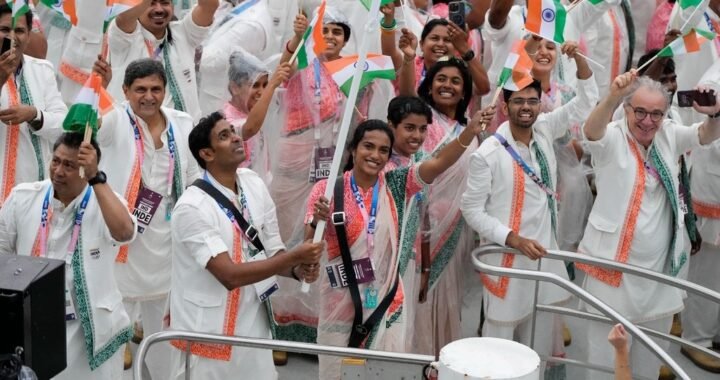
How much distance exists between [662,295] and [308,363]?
205 centimetres

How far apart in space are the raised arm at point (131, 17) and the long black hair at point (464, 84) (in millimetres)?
1608

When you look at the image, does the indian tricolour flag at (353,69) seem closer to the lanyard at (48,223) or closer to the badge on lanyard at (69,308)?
the lanyard at (48,223)

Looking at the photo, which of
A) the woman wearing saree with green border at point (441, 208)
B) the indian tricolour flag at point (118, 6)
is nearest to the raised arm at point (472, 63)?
the woman wearing saree with green border at point (441, 208)

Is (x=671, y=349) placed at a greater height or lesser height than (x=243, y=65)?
lesser

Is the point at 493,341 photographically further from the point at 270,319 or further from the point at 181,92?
the point at 181,92

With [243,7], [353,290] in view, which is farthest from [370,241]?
[243,7]

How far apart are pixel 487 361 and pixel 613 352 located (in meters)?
2.70

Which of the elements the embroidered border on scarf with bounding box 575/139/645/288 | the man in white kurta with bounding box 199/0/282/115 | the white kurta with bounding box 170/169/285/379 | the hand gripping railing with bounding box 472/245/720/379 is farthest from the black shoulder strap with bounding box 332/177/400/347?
the man in white kurta with bounding box 199/0/282/115

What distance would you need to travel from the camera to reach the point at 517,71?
648 centimetres

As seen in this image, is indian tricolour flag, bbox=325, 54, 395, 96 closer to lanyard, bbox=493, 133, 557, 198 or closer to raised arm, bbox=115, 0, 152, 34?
lanyard, bbox=493, 133, 557, 198

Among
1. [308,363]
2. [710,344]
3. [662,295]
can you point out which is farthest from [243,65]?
[710,344]

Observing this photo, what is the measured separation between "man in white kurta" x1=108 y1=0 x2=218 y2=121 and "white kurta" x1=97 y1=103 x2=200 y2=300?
0.80 m

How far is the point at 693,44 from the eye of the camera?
6.82 metres

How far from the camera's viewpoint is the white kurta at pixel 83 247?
5.55 m
